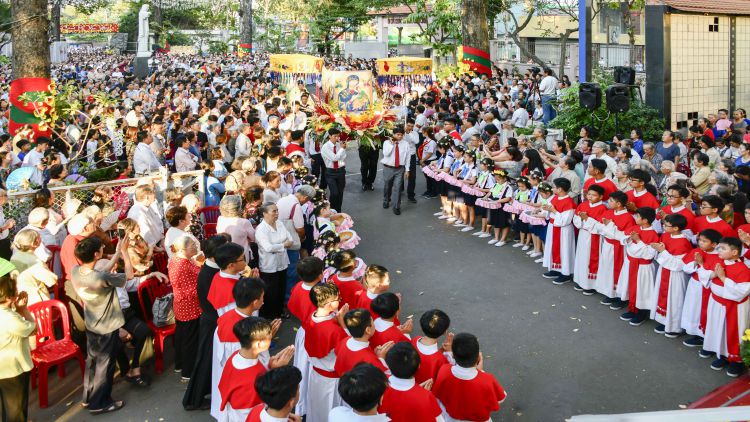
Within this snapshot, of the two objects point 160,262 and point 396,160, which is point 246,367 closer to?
point 160,262

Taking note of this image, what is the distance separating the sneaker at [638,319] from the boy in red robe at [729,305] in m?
1.08

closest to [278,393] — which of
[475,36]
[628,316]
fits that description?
[628,316]

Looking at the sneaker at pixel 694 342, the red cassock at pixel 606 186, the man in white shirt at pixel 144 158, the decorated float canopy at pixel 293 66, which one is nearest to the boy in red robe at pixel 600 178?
the red cassock at pixel 606 186

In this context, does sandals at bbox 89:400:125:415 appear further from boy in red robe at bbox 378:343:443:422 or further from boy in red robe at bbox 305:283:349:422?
boy in red robe at bbox 378:343:443:422

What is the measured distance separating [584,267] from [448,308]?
1780 millimetres

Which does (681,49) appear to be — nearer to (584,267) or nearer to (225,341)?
(584,267)

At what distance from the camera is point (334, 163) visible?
11.4 metres

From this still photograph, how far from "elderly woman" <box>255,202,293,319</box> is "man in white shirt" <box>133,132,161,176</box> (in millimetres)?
3552

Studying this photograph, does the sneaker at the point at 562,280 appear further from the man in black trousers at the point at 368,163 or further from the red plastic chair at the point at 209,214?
the man in black trousers at the point at 368,163

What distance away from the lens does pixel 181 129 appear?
1323 centimetres

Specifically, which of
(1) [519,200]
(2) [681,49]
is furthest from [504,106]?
(1) [519,200]

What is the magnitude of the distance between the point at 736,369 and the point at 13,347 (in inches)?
243

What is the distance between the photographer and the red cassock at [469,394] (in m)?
4.70

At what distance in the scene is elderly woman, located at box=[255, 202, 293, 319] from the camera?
24.1ft
